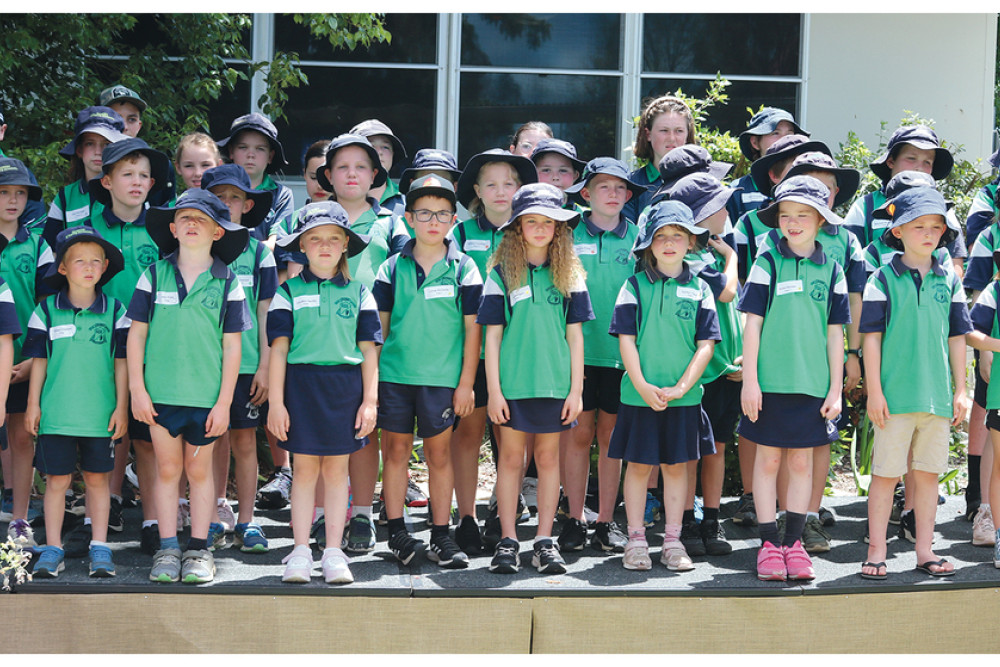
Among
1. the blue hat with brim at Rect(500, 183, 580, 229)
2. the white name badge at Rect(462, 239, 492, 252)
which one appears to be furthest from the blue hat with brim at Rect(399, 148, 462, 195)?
the blue hat with brim at Rect(500, 183, 580, 229)

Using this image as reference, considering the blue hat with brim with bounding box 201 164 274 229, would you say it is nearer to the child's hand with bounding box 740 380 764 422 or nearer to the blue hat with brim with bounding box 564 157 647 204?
the blue hat with brim with bounding box 564 157 647 204

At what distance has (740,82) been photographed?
9.98 m

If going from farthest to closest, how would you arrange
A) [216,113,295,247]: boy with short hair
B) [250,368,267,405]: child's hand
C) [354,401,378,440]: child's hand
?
[216,113,295,247]: boy with short hair
[250,368,267,405]: child's hand
[354,401,378,440]: child's hand

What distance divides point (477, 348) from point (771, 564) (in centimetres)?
170

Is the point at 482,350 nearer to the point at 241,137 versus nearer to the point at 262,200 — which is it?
the point at 262,200

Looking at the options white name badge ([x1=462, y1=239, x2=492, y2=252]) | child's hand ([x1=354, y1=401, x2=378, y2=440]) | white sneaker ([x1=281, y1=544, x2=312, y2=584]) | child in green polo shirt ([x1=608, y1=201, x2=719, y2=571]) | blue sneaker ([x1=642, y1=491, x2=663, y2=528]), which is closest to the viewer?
white sneaker ([x1=281, y1=544, x2=312, y2=584])

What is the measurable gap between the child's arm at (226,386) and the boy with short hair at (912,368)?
2.93 meters

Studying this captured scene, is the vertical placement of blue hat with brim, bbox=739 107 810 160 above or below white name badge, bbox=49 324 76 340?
above

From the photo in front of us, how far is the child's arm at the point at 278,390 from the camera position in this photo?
192 inches

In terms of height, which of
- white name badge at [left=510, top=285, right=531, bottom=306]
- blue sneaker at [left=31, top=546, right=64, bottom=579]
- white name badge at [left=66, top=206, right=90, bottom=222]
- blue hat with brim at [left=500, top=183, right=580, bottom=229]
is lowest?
blue sneaker at [left=31, top=546, right=64, bottom=579]

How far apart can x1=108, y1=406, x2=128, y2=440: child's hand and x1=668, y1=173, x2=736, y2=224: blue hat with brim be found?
2844mm

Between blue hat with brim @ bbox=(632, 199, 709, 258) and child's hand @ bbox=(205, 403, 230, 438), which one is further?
blue hat with brim @ bbox=(632, 199, 709, 258)

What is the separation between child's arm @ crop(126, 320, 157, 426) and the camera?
A: 481 centimetres

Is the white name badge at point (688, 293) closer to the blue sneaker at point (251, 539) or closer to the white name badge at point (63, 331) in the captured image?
the blue sneaker at point (251, 539)
